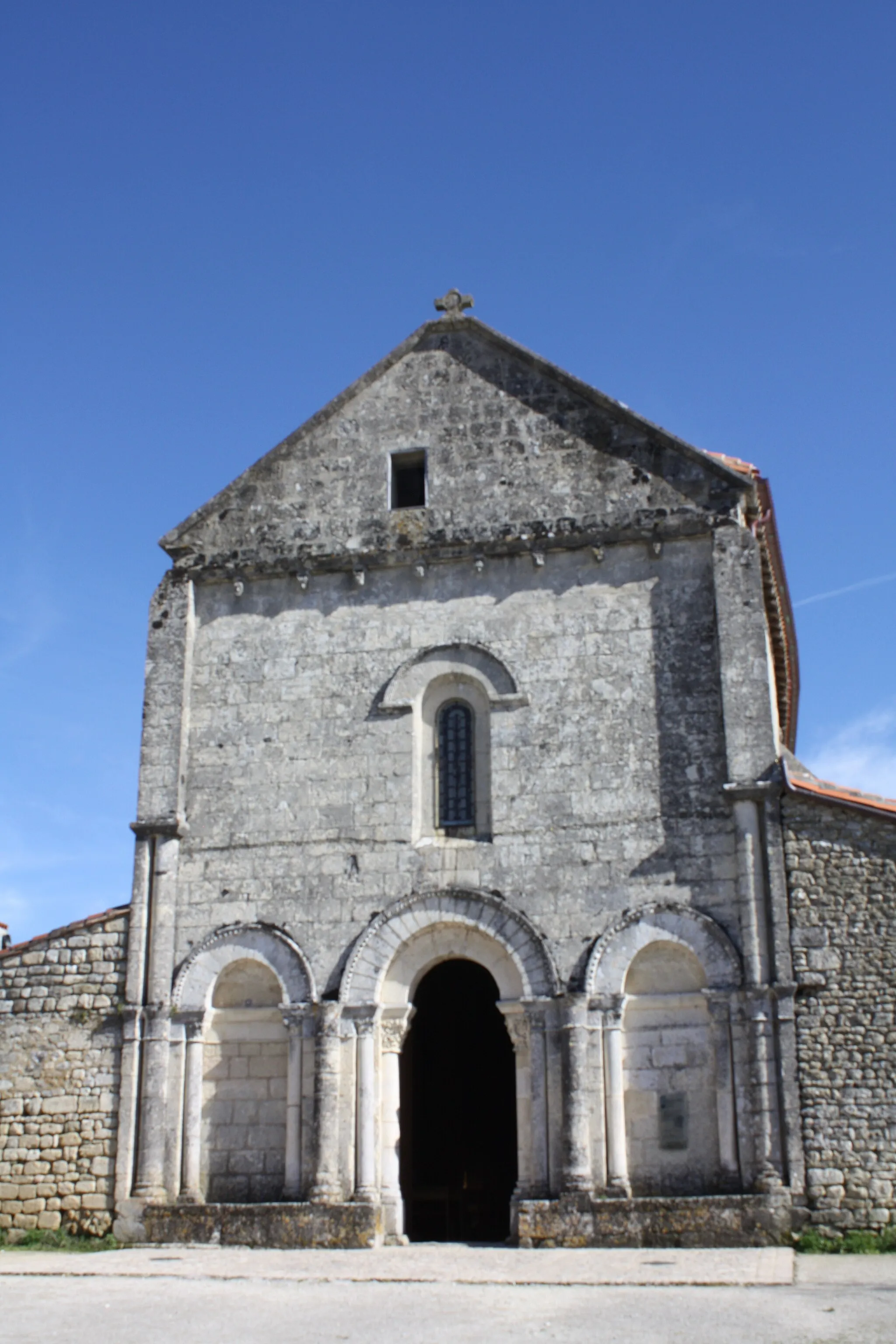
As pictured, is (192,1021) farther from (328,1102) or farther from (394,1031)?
(394,1031)

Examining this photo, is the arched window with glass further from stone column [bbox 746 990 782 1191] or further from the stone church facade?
stone column [bbox 746 990 782 1191]

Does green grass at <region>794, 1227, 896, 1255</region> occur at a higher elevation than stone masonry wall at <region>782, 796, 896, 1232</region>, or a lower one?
lower

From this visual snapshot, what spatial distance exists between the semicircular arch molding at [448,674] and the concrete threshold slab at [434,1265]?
6297 mm

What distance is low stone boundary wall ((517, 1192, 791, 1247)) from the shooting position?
46.9 feet

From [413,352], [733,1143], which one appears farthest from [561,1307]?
Result: [413,352]

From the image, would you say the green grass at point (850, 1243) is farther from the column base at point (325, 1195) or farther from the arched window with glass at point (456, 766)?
the arched window with glass at point (456, 766)

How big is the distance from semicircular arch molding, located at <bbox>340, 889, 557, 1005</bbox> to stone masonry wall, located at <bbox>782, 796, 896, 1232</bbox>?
10.1 ft

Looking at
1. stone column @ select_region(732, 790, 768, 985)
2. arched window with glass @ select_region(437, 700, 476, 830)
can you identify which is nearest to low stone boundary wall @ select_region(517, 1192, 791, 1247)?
stone column @ select_region(732, 790, 768, 985)

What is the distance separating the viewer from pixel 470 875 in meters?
16.3

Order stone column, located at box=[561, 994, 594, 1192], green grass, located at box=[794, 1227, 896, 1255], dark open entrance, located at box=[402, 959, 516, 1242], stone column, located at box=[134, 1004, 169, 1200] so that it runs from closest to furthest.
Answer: green grass, located at box=[794, 1227, 896, 1255] < stone column, located at box=[561, 994, 594, 1192] < stone column, located at box=[134, 1004, 169, 1200] < dark open entrance, located at box=[402, 959, 516, 1242]

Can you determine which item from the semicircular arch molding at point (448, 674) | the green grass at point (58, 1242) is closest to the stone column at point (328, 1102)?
the green grass at point (58, 1242)

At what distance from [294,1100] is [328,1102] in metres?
0.47

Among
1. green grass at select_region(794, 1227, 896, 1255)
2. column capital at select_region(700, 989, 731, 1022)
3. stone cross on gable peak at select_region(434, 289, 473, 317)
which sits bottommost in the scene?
green grass at select_region(794, 1227, 896, 1255)

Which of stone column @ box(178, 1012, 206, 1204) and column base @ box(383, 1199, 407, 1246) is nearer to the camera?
column base @ box(383, 1199, 407, 1246)
